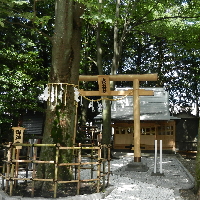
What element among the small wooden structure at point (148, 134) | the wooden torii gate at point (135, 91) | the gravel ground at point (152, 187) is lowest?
the gravel ground at point (152, 187)

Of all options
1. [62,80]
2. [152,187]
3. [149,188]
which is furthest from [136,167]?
[62,80]

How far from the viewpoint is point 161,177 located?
28.9ft

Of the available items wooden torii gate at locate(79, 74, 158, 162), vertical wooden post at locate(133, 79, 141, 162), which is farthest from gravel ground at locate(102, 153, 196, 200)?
wooden torii gate at locate(79, 74, 158, 162)

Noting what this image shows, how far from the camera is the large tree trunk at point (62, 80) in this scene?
6.70m

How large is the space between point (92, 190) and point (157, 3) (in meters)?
10.4

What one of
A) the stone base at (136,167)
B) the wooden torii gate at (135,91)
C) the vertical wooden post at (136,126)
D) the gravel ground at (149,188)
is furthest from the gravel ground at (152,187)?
the wooden torii gate at (135,91)

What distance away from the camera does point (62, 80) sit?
275 inches

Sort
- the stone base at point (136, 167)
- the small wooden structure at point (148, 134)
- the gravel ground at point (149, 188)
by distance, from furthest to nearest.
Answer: the small wooden structure at point (148, 134), the stone base at point (136, 167), the gravel ground at point (149, 188)

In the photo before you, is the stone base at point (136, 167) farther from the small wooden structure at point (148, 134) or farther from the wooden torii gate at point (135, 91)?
the small wooden structure at point (148, 134)

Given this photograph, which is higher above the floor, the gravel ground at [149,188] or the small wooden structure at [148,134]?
the small wooden structure at [148,134]

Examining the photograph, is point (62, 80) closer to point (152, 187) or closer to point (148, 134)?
point (152, 187)

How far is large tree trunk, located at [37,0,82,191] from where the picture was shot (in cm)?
670

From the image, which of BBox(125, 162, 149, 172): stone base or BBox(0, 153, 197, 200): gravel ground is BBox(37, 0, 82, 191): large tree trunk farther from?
BBox(125, 162, 149, 172): stone base

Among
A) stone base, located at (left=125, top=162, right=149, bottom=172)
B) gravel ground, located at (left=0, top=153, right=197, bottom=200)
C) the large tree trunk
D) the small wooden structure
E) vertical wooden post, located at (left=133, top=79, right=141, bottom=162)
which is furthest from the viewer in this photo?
the small wooden structure
